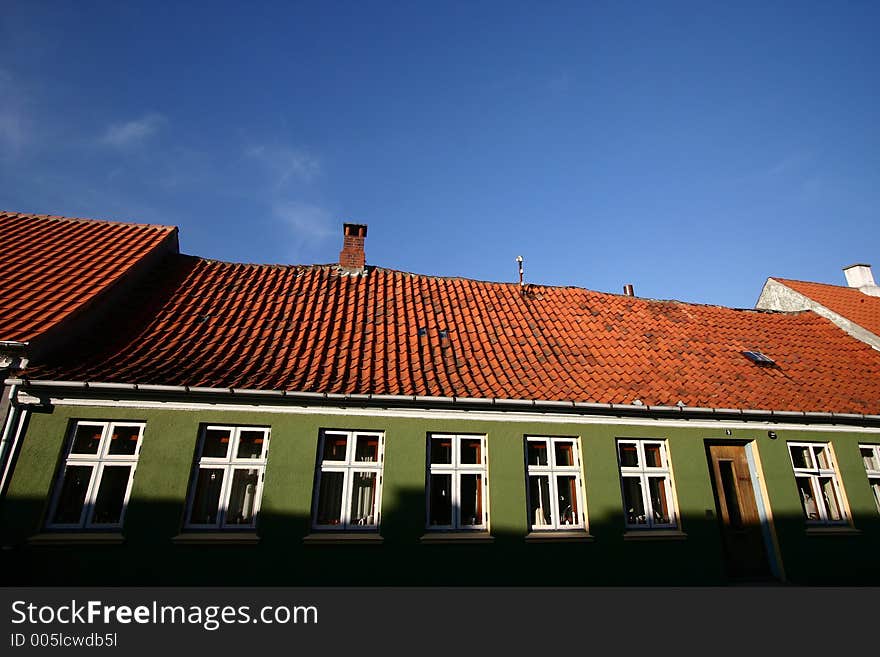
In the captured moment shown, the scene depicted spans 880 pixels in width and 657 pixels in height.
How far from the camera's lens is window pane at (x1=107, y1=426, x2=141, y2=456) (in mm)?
6617

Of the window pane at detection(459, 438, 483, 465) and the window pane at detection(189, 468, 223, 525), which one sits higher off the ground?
the window pane at detection(459, 438, 483, 465)

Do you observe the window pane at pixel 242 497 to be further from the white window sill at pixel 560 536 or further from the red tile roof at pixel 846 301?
the red tile roof at pixel 846 301

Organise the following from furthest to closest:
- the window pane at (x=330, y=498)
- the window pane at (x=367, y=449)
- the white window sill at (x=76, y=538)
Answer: the window pane at (x=367, y=449)
the window pane at (x=330, y=498)
the white window sill at (x=76, y=538)

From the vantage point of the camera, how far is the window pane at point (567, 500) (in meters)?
7.44

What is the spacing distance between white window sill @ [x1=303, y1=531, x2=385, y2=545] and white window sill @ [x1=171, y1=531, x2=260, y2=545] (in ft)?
2.65

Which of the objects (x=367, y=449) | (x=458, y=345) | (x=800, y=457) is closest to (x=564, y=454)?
(x=458, y=345)

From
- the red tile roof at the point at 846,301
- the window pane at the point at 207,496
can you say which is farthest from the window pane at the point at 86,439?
the red tile roof at the point at 846,301

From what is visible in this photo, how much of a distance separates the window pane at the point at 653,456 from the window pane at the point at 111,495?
351 inches

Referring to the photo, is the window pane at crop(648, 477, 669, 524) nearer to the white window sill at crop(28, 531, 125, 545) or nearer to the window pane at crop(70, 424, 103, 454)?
the white window sill at crop(28, 531, 125, 545)

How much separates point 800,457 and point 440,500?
757 cm

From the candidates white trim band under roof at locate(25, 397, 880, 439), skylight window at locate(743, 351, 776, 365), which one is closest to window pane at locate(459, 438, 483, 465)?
white trim band under roof at locate(25, 397, 880, 439)

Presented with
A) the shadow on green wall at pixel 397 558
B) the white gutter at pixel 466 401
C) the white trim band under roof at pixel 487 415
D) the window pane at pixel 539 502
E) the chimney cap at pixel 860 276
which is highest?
the chimney cap at pixel 860 276

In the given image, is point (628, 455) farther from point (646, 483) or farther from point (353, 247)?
point (353, 247)
